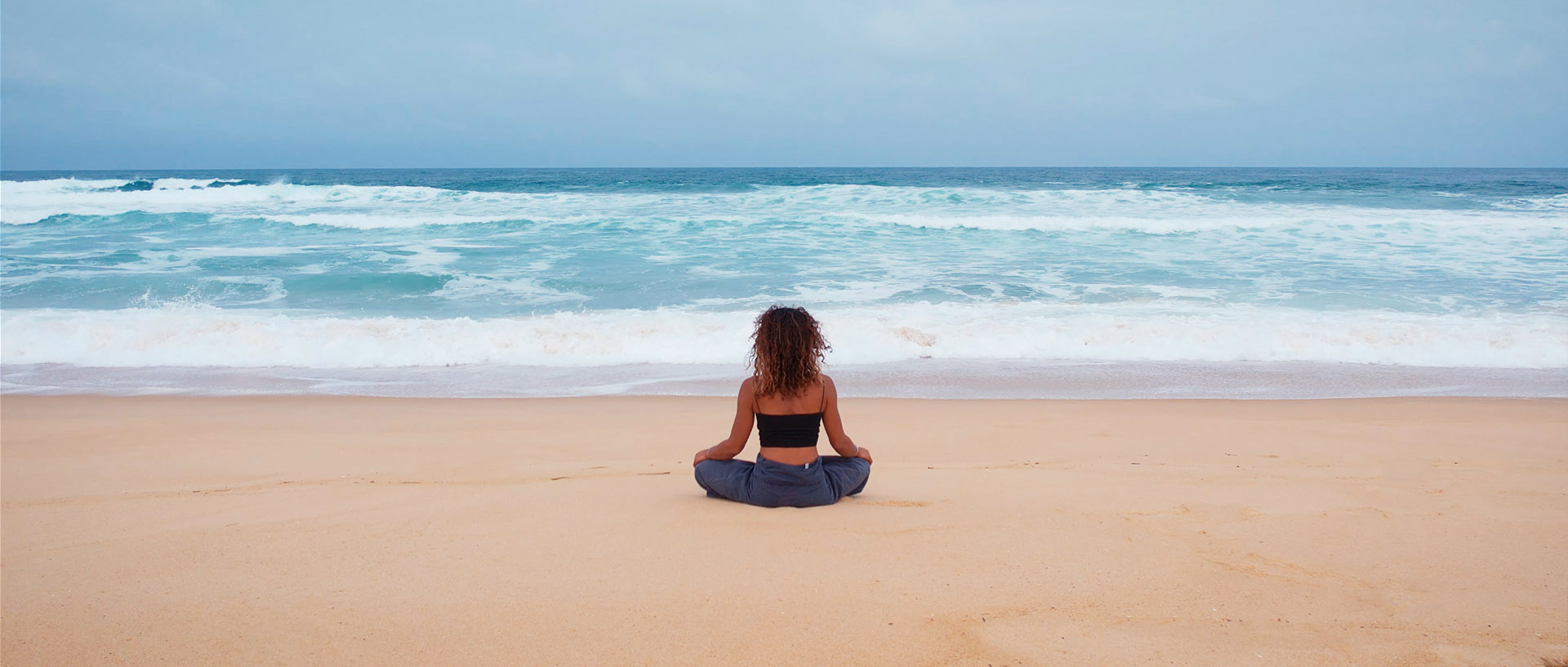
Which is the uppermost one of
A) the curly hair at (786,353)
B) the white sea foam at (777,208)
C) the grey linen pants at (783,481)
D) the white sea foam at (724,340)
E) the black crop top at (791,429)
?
the white sea foam at (777,208)

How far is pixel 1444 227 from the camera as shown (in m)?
19.5

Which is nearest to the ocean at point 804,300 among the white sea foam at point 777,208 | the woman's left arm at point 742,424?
the white sea foam at point 777,208

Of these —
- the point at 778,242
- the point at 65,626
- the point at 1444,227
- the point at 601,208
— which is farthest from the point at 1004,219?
the point at 65,626

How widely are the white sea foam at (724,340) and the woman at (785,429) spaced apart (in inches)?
184

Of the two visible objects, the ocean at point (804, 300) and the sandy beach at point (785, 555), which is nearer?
the sandy beach at point (785, 555)

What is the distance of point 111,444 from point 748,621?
186 inches

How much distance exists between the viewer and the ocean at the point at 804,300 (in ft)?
25.0

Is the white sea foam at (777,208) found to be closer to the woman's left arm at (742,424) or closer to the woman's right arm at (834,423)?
the woman's right arm at (834,423)

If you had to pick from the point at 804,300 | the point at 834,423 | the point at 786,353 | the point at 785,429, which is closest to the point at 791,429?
the point at 785,429

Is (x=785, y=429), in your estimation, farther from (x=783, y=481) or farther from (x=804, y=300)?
(x=804, y=300)

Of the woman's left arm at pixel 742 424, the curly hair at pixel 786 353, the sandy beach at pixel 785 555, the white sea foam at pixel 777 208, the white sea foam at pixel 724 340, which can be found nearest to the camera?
the sandy beach at pixel 785 555

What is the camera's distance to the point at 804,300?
11.4m

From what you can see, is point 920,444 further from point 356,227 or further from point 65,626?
point 356,227

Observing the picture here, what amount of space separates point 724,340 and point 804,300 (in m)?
2.87
